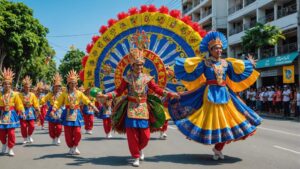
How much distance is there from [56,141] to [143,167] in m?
4.72

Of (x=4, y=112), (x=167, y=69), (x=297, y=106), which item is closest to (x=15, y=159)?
(x=4, y=112)

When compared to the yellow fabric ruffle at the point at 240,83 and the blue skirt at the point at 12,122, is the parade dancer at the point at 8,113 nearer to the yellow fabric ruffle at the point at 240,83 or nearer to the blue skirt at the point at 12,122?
the blue skirt at the point at 12,122

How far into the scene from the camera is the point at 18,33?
2819 centimetres

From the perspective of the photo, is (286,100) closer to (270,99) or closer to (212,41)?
(270,99)

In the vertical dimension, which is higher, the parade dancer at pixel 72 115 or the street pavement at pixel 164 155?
the parade dancer at pixel 72 115

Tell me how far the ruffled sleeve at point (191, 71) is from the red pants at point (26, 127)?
5.32 m

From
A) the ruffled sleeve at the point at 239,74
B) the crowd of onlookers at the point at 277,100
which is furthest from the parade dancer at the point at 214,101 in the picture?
the crowd of onlookers at the point at 277,100

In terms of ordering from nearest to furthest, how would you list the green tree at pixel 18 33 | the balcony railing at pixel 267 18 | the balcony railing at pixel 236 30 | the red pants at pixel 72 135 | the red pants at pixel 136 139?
the red pants at pixel 136 139 < the red pants at pixel 72 135 < the green tree at pixel 18 33 < the balcony railing at pixel 267 18 < the balcony railing at pixel 236 30

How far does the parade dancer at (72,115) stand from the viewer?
28.3 ft

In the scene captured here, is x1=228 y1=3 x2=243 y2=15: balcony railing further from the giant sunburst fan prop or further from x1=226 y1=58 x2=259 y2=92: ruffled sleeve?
x1=226 y1=58 x2=259 y2=92: ruffled sleeve

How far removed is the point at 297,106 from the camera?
20.7 metres

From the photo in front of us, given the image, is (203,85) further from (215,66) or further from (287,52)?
(287,52)

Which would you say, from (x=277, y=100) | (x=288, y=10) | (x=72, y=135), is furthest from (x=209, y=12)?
(x=72, y=135)

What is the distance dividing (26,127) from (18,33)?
61.6ft
